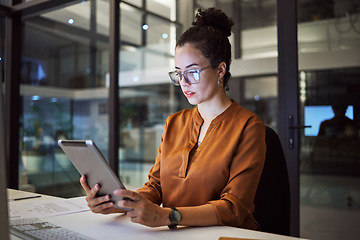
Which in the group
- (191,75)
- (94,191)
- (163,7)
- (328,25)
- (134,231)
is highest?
(163,7)

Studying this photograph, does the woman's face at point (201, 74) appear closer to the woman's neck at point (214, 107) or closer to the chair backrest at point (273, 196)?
the woman's neck at point (214, 107)

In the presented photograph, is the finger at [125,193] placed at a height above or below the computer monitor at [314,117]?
below

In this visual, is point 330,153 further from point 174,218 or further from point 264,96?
point 174,218

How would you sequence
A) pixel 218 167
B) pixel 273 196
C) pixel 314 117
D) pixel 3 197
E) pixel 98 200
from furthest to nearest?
1. pixel 314 117
2. pixel 273 196
3. pixel 218 167
4. pixel 98 200
5. pixel 3 197

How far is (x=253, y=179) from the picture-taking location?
4.11 ft

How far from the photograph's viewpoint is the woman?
1.19 metres

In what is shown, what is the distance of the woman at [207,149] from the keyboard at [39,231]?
0.50 feet

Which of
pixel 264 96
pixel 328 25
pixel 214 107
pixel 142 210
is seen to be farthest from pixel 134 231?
pixel 328 25

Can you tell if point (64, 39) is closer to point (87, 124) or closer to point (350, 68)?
point (87, 124)

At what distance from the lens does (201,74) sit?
1406 mm

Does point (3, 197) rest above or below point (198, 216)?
above

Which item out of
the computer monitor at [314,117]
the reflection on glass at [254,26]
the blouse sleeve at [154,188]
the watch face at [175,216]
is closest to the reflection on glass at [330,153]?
the computer monitor at [314,117]

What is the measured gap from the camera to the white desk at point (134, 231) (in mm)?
1030

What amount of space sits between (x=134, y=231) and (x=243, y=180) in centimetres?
44
